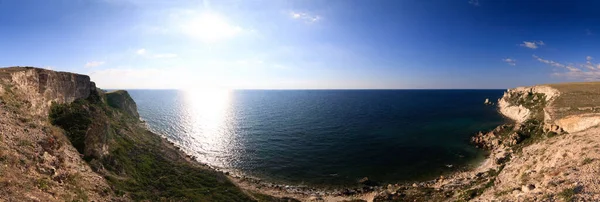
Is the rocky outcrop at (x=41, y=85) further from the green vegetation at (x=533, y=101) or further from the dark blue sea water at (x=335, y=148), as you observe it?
the green vegetation at (x=533, y=101)

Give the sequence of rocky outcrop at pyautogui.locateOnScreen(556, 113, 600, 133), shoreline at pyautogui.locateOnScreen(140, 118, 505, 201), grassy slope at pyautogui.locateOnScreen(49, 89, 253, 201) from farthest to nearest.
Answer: shoreline at pyautogui.locateOnScreen(140, 118, 505, 201) < rocky outcrop at pyautogui.locateOnScreen(556, 113, 600, 133) < grassy slope at pyautogui.locateOnScreen(49, 89, 253, 201)

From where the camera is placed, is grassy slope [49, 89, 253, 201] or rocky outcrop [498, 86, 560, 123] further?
rocky outcrop [498, 86, 560, 123]

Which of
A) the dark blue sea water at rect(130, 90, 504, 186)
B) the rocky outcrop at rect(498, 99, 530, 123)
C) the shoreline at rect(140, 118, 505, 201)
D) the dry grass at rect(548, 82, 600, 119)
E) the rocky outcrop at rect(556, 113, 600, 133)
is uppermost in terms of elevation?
the dry grass at rect(548, 82, 600, 119)

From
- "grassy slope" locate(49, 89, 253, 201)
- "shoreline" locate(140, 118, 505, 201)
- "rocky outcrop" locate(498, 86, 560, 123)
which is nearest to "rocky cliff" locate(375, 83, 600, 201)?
"shoreline" locate(140, 118, 505, 201)

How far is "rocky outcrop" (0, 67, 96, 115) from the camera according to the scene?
29.7 metres

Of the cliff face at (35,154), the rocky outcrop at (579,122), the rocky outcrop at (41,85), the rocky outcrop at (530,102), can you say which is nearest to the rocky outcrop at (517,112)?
the rocky outcrop at (530,102)

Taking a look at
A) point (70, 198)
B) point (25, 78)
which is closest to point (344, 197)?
point (70, 198)

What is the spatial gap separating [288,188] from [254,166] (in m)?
14.2

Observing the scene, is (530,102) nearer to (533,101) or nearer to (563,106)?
(533,101)

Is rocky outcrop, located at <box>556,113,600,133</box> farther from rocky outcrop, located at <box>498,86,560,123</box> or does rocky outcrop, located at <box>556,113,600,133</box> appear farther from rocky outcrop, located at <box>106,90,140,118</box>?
rocky outcrop, located at <box>106,90,140,118</box>

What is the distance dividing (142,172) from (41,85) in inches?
716

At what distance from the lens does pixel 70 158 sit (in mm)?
26578

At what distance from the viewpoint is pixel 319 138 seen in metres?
79.6

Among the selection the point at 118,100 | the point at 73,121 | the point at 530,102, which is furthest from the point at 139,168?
the point at 530,102
